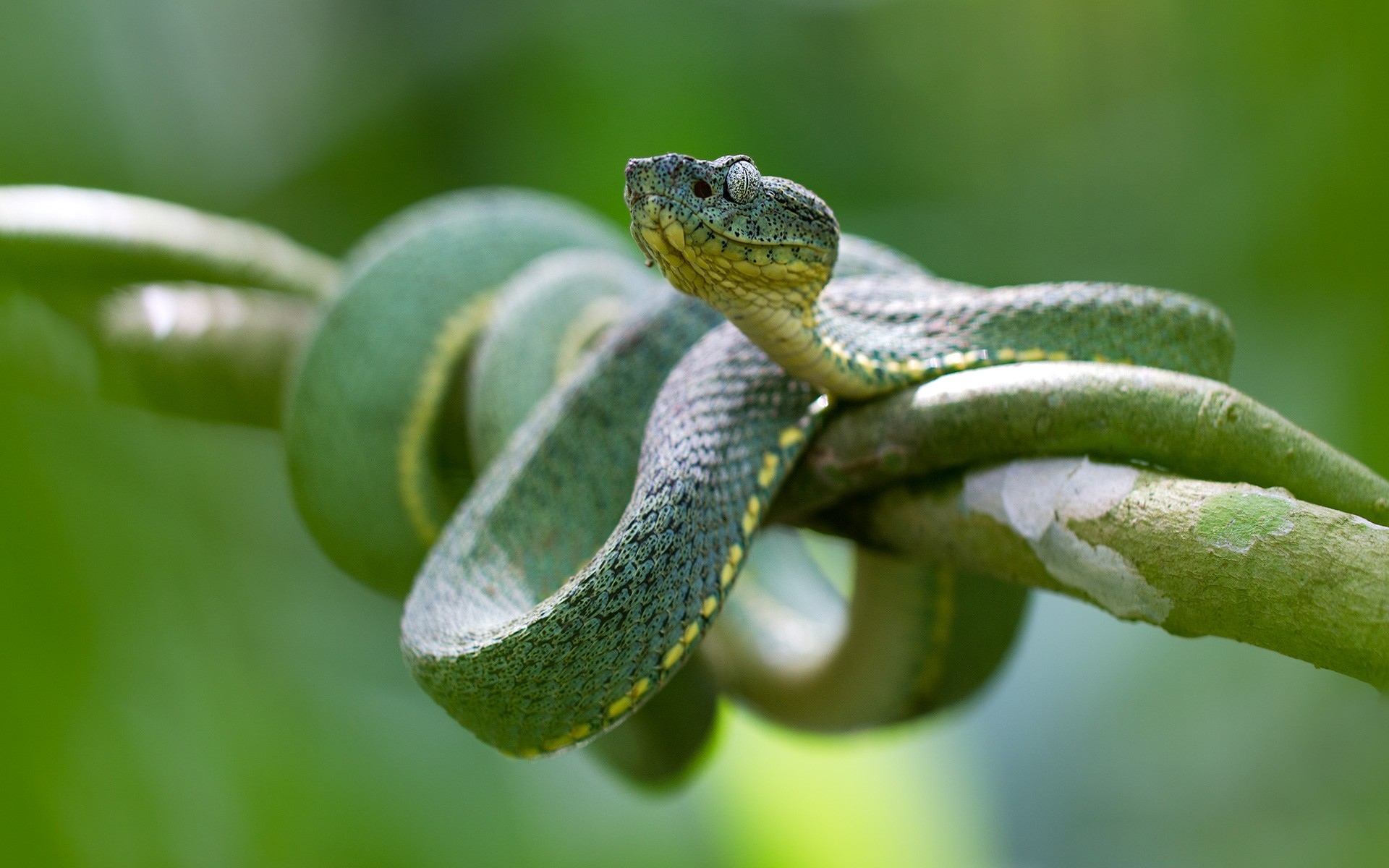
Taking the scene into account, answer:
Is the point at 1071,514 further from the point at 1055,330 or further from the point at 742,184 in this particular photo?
the point at 742,184

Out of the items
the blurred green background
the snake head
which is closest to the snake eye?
the snake head

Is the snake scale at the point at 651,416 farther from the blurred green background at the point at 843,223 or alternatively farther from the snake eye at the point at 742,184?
the blurred green background at the point at 843,223

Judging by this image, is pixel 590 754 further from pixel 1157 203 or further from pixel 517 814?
pixel 1157 203

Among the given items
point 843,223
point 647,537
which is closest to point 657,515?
point 647,537

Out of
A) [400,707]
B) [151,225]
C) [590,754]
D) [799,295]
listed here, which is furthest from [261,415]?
[799,295]

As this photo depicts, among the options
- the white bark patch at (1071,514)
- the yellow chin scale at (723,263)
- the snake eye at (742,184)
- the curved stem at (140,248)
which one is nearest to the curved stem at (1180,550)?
the white bark patch at (1071,514)

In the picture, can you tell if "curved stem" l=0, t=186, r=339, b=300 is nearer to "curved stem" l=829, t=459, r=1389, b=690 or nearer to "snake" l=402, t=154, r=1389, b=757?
"snake" l=402, t=154, r=1389, b=757
